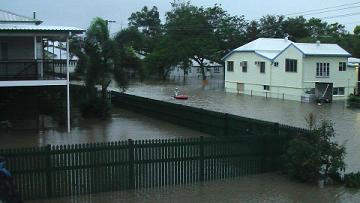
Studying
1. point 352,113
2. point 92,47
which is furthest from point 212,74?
point 92,47

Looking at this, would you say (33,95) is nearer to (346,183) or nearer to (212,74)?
(346,183)

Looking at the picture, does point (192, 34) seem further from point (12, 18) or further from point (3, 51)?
point (3, 51)

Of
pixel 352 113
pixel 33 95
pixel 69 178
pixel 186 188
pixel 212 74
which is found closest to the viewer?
pixel 69 178

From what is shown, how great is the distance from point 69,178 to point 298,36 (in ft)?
293

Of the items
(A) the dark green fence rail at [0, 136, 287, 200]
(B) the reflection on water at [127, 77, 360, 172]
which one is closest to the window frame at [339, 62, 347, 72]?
(B) the reflection on water at [127, 77, 360, 172]

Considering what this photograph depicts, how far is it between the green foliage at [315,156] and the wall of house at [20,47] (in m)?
17.4

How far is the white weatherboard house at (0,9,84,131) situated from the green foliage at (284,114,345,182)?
13.6 m

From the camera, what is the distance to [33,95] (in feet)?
87.8

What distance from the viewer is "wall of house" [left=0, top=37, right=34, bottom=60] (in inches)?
1048

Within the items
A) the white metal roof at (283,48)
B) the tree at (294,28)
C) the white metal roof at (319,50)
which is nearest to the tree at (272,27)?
the tree at (294,28)

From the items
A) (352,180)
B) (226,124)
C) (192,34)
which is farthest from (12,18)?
(192,34)

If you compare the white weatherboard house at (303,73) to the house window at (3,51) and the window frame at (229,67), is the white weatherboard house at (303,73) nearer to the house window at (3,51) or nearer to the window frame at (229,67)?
the window frame at (229,67)

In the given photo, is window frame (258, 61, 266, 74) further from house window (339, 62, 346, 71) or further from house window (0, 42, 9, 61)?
house window (0, 42, 9, 61)

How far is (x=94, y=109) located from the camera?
1276 inches
